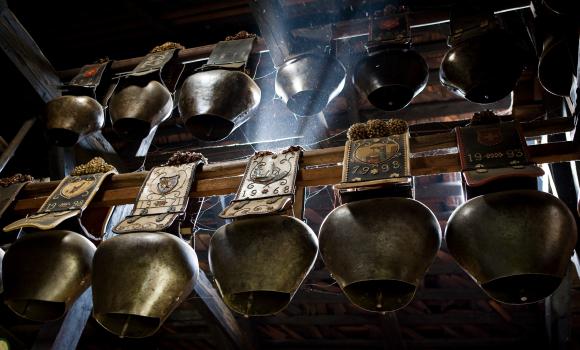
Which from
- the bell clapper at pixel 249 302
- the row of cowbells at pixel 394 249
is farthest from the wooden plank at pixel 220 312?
the row of cowbells at pixel 394 249

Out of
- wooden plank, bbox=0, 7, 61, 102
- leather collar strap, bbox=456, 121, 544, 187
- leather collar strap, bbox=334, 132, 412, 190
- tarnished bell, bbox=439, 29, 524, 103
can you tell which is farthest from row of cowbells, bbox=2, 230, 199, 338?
wooden plank, bbox=0, 7, 61, 102

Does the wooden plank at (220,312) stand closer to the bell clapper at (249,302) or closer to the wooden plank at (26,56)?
the wooden plank at (26,56)

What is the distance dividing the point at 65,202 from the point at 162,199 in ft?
1.41

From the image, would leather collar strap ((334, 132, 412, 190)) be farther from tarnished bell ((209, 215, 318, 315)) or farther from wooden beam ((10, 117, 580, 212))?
tarnished bell ((209, 215, 318, 315))

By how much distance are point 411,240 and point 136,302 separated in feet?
2.75

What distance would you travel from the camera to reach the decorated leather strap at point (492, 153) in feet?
5.16

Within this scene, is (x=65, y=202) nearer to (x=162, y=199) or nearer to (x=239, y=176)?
(x=162, y=199)

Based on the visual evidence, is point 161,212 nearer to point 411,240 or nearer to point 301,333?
Answer: point 411,240

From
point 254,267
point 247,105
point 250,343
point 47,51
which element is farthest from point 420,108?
point 250,343

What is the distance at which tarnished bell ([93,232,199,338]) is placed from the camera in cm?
154

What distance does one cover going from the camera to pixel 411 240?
1.47 meters

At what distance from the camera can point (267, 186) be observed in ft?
5.98

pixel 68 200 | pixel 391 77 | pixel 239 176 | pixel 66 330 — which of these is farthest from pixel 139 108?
pixel 66 330

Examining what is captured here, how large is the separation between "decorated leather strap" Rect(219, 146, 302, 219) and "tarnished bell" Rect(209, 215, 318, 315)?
0.04 meters
